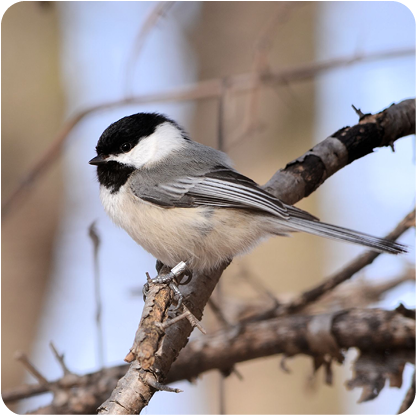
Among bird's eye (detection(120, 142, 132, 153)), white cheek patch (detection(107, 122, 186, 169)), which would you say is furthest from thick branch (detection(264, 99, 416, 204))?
bird's eye (detection(120, 142, 132, 153))

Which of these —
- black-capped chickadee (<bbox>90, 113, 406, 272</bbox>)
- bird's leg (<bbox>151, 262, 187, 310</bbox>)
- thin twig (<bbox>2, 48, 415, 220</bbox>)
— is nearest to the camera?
bird's leg (<bbox>151, 262, 187, 310</bbox>)

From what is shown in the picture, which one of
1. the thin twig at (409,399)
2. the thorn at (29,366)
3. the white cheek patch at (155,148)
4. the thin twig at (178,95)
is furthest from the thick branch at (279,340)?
the thin twig at (178,95)

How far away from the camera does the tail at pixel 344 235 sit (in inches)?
45.9

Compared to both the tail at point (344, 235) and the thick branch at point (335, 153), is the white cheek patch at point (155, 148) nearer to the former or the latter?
the thick branch at point (335, 153)

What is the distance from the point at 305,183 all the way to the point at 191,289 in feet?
1.68

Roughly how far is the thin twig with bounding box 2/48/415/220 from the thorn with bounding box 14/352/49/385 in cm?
78

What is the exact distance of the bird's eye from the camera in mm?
1482

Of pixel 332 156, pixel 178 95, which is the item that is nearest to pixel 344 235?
pixel 332 156

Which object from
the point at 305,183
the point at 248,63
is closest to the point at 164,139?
the point at 305,183

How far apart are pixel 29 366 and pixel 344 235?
0.97 m

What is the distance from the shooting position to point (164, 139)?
159 cm

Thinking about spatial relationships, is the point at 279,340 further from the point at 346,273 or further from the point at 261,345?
the point at 346,273

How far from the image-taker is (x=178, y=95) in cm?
194

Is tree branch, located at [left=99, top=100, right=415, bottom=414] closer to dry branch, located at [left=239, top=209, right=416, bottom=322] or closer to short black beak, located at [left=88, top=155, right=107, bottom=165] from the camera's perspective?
dry branch, located at [left=239, top=209, right=416, bottom=322]
